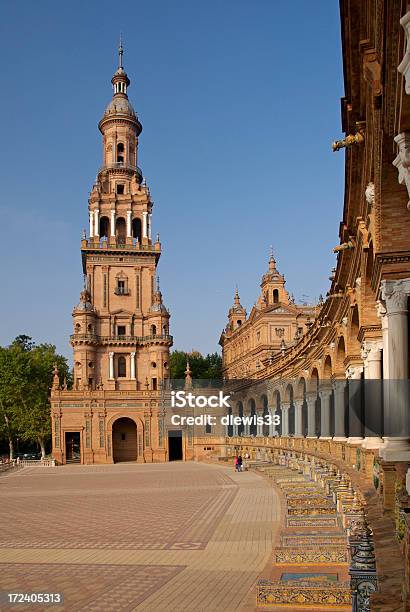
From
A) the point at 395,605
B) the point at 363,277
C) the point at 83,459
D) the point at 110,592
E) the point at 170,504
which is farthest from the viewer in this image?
the point at 83,459

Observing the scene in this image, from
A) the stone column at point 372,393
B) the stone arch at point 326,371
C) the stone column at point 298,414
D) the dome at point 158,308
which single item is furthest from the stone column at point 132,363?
the stone column at point 372,393

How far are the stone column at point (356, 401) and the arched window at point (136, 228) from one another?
5596 centimetres

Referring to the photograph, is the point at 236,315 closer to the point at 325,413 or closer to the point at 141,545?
the point at 325,413

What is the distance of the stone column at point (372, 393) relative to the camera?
611 inches

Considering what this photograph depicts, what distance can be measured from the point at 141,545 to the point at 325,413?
15.7 m

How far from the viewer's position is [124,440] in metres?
64.7

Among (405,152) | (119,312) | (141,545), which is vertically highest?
(119,312)

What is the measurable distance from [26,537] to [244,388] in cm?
4284

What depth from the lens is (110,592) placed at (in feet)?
41.0

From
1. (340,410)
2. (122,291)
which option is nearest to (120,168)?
(122,291)

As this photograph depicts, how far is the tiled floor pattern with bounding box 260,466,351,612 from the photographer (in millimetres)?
9367

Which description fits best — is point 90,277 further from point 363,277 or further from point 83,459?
point 363,277

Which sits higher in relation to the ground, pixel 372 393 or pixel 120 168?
pixel 120 168

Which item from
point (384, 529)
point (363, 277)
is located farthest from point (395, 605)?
point (363, 277)
